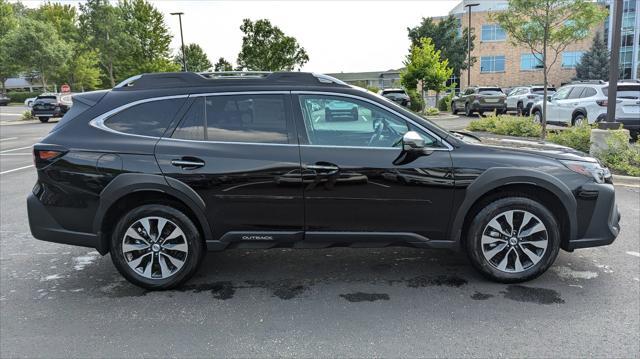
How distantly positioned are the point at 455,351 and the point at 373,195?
54.7 inches

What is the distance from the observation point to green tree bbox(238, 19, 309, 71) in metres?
41.0

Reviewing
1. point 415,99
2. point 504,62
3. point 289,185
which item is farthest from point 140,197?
point 504,62

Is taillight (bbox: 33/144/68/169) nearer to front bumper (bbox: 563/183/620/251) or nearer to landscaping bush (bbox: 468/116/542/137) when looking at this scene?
front bumper (bbox: 563/183/620/251)

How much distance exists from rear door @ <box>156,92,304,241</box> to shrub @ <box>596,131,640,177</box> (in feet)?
24.9

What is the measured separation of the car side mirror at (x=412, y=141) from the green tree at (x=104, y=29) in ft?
160

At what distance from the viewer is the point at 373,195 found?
401cm

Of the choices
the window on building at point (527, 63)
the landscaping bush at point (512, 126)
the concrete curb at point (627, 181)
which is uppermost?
the window on building at point (527, 63)

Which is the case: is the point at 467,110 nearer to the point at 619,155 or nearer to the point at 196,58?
the point at 619,155

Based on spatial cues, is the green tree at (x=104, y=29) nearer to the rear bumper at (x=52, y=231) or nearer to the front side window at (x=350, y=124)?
the rear bumper at (x=52, y=231)

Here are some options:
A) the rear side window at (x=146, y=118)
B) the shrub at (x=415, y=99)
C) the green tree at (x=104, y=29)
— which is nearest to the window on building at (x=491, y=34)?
the shrub at (x=415, y=99)

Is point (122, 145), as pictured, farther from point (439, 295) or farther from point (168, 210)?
point (439, 295)

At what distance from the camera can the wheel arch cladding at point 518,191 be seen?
3975 millimetres

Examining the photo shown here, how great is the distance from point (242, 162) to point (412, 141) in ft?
4.66

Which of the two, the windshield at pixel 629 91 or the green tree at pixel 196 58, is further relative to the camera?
the green tree at pixel 196 58
